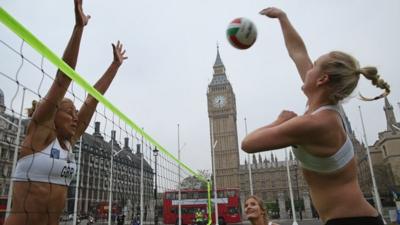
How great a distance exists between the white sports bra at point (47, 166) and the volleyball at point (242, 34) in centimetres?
215

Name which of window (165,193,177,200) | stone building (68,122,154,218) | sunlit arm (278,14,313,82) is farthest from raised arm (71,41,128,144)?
window (165,193,177,200)

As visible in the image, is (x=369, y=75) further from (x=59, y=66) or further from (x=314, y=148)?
(x=59, y=66)

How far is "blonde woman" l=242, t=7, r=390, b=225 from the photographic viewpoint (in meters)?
1.46

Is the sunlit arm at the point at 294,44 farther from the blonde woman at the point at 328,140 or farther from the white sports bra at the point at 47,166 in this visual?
the white sports bra at the point at 47,166

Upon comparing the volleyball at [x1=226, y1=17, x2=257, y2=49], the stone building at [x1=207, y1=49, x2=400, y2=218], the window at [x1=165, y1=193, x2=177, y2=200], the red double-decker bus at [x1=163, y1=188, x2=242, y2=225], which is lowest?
the red double-decker bus at [x1=163, y1=188, x2=242, y2=225]

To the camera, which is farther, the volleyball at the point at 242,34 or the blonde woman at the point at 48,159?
the volleyball at the point at 242,34

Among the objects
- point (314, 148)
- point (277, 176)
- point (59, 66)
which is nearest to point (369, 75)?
point (314, 148)

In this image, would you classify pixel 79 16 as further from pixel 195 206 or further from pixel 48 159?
pixel 195 206

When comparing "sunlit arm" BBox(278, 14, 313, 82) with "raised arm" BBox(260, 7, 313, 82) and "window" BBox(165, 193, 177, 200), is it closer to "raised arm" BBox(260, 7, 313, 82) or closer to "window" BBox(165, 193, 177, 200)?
"raised arm" BBox(260, 7, 313, 82)

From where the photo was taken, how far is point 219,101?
263 ft

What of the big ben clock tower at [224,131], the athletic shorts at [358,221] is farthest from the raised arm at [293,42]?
the big ben clock tower at [224,131]

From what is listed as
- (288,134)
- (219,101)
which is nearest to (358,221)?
(288,134)

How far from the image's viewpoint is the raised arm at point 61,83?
2.11 m

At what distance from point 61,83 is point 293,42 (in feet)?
6.23
